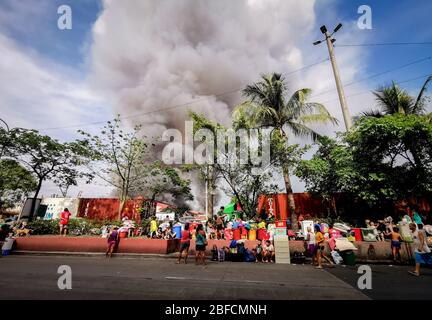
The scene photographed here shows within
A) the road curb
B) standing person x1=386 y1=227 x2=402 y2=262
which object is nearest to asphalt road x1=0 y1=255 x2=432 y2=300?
standing person x1=386 y1=227 x2=402 y2=262

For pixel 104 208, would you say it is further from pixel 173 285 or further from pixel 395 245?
pixel 395 245

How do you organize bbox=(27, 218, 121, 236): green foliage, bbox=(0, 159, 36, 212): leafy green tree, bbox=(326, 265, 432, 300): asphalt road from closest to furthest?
1. bbox=(326, 265, 432, 300): asphalt road
2. bbox=(27, 218, 121, 236): green foliage
3. bbox=(0, 159, 36, 212): leafy green tree

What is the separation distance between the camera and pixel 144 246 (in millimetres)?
11391

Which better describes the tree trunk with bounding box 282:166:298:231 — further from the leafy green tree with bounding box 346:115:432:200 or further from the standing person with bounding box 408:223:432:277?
the standing person with bounding box 408:223:432:277

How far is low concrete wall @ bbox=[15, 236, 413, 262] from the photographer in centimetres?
1025

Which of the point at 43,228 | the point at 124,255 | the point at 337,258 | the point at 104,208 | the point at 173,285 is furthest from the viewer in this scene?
the point at 104,208

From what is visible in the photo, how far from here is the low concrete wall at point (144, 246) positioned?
10.2 m

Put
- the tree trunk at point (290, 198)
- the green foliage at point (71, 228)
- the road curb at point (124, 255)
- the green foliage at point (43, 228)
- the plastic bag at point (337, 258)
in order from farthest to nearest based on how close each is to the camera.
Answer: the tree trunk at point (290, 198) → the green foliage at point (43, 228) → the green foliage at point (71, 228) → the road curb at point (124, 255) → the plastic bag at point (337, 258)

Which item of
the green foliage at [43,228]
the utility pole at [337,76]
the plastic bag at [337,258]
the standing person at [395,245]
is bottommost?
the plastic bag at [337,258]

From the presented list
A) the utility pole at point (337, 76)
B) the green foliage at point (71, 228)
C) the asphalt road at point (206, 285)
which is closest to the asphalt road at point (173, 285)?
the asphalt road at point (206, 285)

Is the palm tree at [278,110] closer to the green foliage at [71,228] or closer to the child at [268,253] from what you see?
the child at [268,253]

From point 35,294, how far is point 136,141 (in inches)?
612

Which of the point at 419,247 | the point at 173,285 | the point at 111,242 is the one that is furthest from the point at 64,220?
the point at 419,247

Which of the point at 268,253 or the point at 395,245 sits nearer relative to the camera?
the point at 395,245
